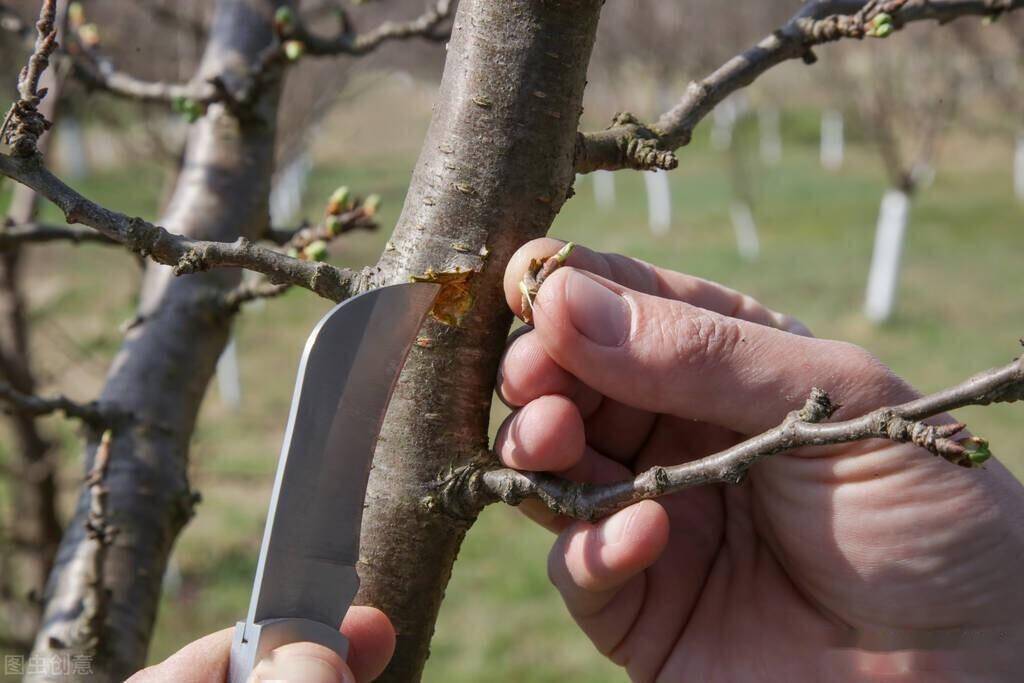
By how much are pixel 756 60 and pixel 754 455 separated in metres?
0.89

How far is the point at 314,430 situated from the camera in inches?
47.9

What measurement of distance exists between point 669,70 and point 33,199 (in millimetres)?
18003

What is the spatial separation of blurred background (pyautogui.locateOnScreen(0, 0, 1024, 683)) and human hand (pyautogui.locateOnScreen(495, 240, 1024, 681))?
1.91 feet

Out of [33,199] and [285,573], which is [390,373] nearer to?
[285,573]

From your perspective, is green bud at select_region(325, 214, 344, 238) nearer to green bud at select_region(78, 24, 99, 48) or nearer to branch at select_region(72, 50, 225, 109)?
branch at select_region(72, 50, 225, 109)

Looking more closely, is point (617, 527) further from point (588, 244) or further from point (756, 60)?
point (588, 244)

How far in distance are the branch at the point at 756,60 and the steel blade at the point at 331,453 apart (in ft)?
1.46

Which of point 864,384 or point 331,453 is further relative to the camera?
point 864,384

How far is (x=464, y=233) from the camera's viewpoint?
1.32 m

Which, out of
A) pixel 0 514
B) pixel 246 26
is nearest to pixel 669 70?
pixel 0 514

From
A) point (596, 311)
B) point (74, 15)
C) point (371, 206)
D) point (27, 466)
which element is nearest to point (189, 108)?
point (371, 206)

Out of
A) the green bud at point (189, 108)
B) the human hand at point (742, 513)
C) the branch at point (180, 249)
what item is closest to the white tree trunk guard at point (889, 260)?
the human hand at point (742, 513)

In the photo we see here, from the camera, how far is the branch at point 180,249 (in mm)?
1227

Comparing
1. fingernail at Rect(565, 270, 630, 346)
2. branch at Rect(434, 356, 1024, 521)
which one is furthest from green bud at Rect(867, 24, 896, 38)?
branch at Rect(434, 356, 1024, 521)
